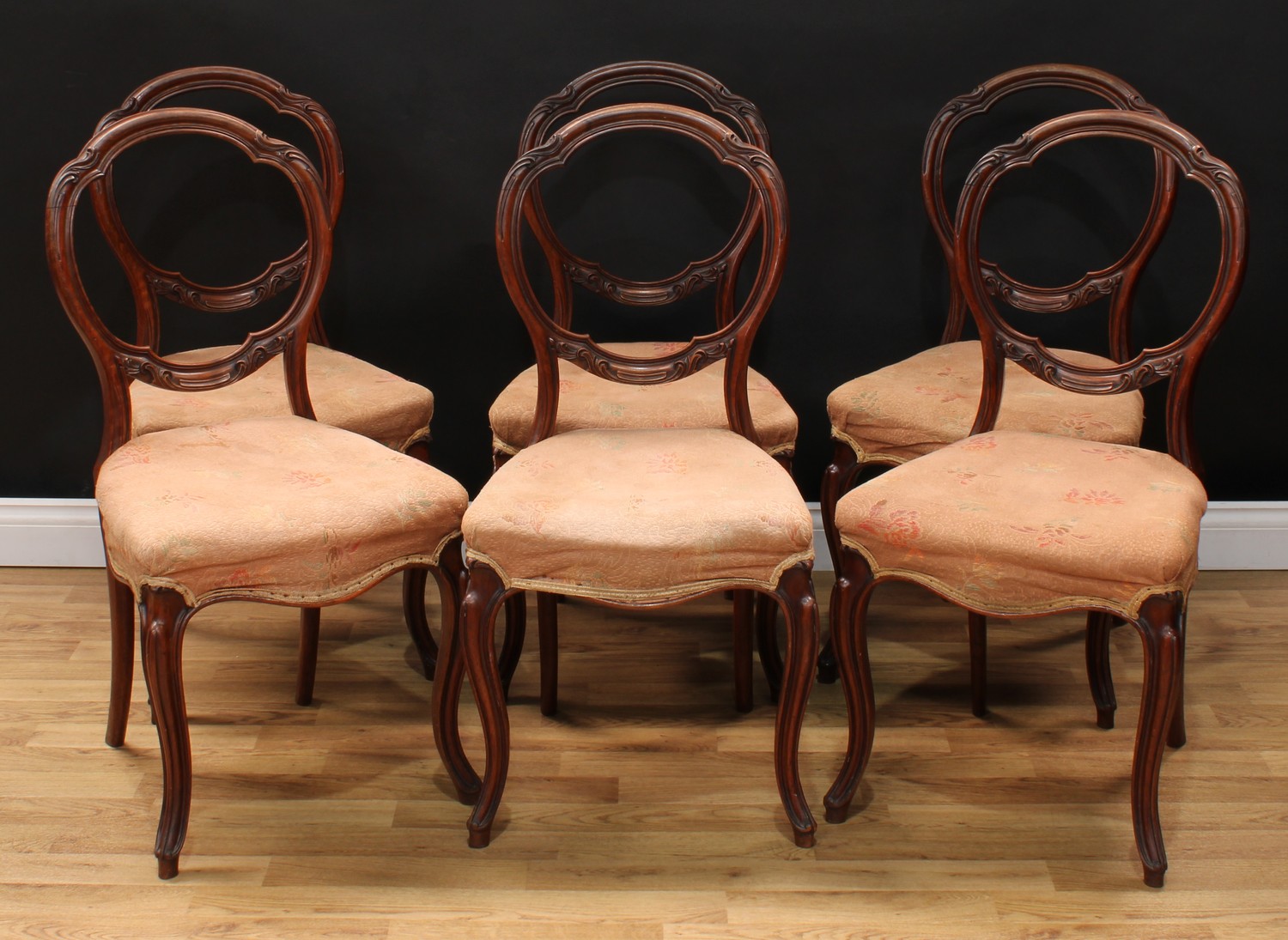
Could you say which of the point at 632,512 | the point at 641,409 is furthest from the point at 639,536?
the point at 641,409

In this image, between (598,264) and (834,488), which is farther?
(598,264)

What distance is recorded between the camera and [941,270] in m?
2.75

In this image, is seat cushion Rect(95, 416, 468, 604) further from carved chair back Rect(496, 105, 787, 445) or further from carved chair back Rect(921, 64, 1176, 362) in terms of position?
carved chair back Rect(921, 64, 1176, 362)

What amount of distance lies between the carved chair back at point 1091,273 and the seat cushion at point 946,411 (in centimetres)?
14

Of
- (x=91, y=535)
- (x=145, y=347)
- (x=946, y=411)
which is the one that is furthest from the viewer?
(x=91, y=535)

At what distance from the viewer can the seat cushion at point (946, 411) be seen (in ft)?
7.32

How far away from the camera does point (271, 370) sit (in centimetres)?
246

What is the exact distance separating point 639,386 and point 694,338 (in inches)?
11.9

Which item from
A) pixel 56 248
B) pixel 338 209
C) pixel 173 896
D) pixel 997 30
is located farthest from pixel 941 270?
pixel 173 896

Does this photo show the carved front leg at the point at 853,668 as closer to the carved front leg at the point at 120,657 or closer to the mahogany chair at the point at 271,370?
the mahogany chair at the point at 271,370

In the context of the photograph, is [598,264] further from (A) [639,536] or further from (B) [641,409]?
(A) [639,536]

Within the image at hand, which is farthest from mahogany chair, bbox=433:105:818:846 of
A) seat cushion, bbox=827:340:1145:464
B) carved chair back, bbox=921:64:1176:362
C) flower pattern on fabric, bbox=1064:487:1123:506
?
carved chair back, bbox=921:64:1176:362

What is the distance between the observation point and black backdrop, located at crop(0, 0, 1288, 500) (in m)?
2.63

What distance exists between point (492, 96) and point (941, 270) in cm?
103
